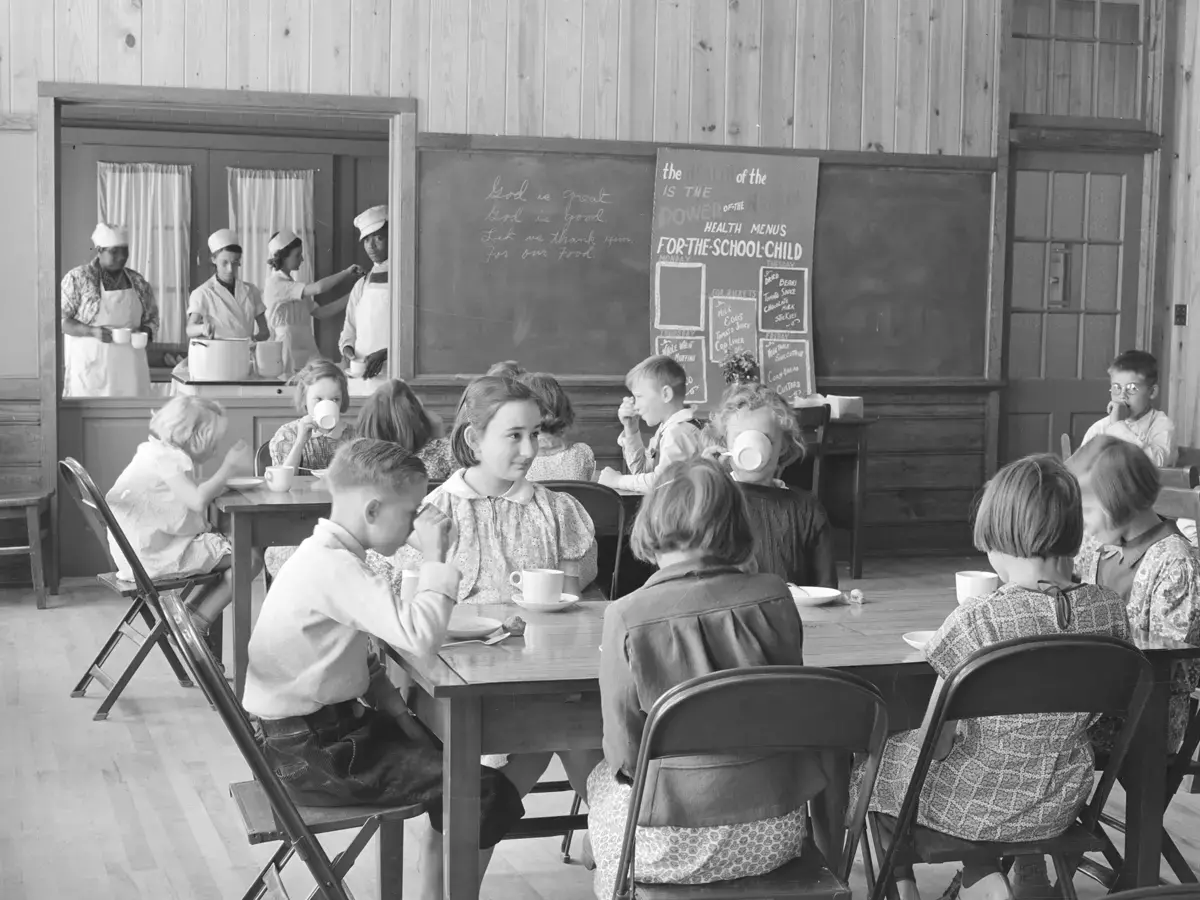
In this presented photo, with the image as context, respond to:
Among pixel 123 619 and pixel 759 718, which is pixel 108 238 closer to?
pixel 123 619

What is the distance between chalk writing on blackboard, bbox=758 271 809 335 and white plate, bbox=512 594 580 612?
4.40 metres

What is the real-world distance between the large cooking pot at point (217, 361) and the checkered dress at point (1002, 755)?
4.75 meters

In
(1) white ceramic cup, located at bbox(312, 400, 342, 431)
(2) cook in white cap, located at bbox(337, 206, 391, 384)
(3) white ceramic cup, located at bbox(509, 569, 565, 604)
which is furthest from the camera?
(2) cook in white cap, located at bbox(337, 206, 391, 384)

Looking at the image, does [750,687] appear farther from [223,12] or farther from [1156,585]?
[223,12]

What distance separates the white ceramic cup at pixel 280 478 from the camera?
430 centimetres

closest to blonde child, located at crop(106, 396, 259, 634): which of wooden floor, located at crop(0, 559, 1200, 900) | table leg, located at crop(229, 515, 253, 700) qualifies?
table leg, located at crop(229, 515, 253, 700)

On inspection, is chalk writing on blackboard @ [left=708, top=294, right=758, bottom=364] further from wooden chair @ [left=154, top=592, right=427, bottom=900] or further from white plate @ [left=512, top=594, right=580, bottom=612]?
wooden chair @ [left=154, top=592, right=427, bottom=900]

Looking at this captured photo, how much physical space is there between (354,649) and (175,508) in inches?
88.3

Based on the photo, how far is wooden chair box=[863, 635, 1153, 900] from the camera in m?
1.98

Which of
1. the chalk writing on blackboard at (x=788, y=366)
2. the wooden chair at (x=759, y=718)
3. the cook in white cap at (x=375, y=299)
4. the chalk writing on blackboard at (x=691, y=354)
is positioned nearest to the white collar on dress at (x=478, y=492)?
the wooden chair at (x=759, y=718)

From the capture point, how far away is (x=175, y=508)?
14.5ft

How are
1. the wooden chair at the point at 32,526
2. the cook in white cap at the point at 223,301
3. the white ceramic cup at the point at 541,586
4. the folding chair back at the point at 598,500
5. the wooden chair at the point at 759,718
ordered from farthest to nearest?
the cook in white cap at the point at 223,301 → the wooden chair at the point at 32,526 → the folding chair back at the point at 598,500 → the white ceramic cup at the point at 541,586 → the wooden chair at the point at 759,718

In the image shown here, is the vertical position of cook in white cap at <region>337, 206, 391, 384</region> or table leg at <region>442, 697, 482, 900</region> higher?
cook in white cap at <region>337, 206, 391, 384</region>

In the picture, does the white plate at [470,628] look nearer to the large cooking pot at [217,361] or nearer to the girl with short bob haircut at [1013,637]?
the girl with short bob haircut at [1013,637]
